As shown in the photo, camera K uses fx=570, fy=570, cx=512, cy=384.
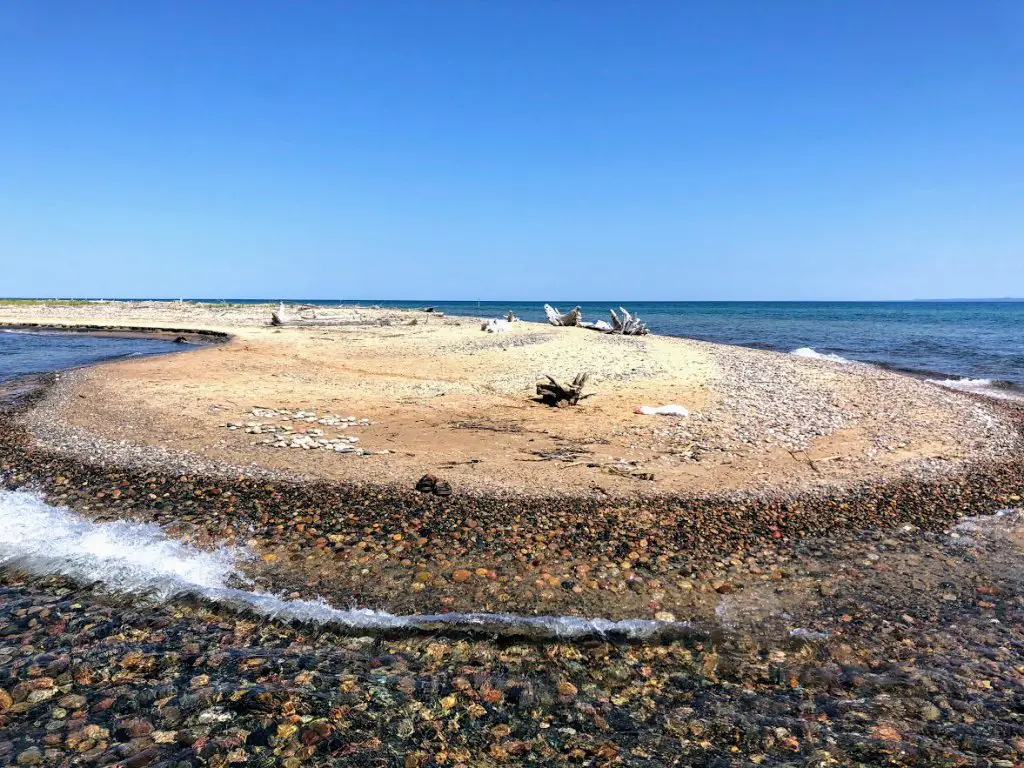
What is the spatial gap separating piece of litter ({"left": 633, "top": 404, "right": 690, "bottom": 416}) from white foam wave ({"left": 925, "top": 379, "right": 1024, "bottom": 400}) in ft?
40.9

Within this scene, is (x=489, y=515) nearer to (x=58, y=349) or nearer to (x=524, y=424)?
(x=524, y=424)

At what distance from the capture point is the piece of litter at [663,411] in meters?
12.3

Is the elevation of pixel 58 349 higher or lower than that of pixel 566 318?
lower

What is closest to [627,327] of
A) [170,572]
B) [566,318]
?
[566,318]

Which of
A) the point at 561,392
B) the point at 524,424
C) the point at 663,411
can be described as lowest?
the point at 524,424

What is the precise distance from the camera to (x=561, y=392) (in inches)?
525

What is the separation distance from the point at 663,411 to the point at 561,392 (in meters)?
2.38

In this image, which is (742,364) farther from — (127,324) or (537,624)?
(127,324)

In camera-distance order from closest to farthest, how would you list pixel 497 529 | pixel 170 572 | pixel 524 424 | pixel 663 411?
pixel 170 572 → pixel 497 529 → pixel 524 424 → pixel 663 411

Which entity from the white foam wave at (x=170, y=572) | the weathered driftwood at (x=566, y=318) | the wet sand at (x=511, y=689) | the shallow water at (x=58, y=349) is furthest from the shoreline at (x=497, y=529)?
the weathered driftwood at (x=566, y=318)

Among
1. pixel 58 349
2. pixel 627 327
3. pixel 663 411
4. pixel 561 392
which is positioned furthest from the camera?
pixel 627 327

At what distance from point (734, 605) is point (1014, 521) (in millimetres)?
5140

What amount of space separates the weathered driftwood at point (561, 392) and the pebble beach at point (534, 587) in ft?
1.52

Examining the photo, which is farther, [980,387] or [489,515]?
[980,387]
